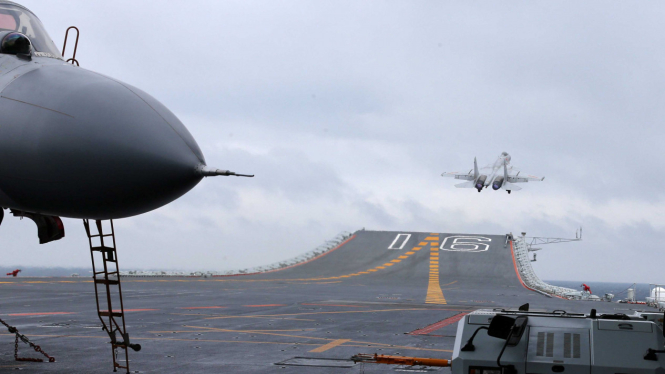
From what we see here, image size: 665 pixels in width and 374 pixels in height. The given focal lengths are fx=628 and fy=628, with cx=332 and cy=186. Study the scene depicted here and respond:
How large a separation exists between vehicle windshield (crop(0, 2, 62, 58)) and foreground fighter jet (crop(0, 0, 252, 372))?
1.53 metres

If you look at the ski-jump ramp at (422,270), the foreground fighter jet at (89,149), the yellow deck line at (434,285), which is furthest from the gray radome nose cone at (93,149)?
the ski-jump ramp at (422,270)

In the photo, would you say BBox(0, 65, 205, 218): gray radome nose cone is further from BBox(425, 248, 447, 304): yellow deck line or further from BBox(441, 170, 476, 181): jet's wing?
BBox(441, 170, 476, 181): jet's wing

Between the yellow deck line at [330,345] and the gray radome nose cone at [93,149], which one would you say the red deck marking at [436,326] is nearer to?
the yellow deck line at [330,345]

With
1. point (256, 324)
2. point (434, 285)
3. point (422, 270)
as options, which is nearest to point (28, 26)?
point (256, 324)

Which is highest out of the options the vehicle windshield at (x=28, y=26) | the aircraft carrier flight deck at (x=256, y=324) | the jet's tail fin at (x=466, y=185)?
the jet's tail fin at (x=466, y=185)

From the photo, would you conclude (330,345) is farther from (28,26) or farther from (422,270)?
(422,270)

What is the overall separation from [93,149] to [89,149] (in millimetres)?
45

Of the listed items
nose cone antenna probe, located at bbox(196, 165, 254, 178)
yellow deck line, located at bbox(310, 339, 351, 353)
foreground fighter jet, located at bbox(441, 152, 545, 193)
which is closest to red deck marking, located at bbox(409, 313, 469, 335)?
yellow deck line, located at bbox(310, 339, 351, 353)

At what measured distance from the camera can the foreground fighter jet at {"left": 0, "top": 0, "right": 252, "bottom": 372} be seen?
707 centimetres

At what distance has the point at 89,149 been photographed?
703cm

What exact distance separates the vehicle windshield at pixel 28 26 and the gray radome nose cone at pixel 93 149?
182cm

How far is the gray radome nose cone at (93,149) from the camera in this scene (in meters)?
7.06

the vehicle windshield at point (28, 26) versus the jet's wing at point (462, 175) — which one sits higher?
the jet's wing at point (462, 175)

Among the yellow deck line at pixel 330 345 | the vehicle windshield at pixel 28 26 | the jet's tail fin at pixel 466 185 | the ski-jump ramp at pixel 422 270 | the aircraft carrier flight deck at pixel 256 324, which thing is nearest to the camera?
the vehicle windshield at pixel 28 26
